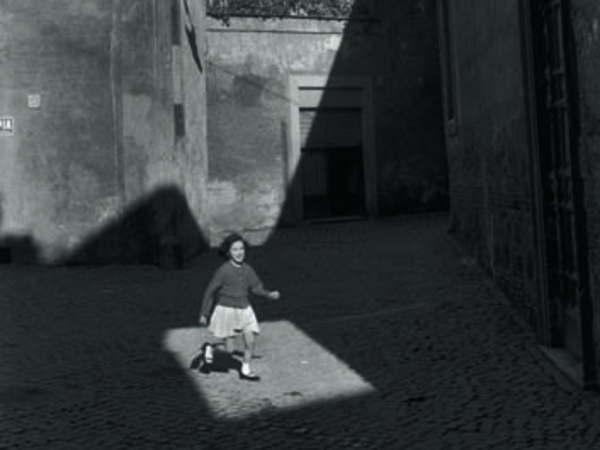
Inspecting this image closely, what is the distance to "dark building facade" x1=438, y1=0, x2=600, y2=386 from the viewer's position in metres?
4.74

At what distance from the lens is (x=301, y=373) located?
18.5 feet

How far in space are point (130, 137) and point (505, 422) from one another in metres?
8.73

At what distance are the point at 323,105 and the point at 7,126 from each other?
8355 mm

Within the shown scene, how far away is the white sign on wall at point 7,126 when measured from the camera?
38.4 ft

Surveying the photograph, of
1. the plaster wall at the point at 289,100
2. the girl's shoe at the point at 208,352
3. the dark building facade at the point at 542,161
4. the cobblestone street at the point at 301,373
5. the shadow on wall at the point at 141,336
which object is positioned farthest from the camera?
the plaster wall at the point at 289,100

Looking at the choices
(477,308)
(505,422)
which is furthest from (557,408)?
(477,308)

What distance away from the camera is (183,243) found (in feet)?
41.1

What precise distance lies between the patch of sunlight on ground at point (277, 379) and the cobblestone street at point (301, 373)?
2 centimetres

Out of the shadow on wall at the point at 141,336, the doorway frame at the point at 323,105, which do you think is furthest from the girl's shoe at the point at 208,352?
the doorway frame at the point at 323,105

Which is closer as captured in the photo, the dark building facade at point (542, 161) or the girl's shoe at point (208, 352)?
the dark building facade at point (542, 161)

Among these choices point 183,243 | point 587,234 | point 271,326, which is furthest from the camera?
point 183,243

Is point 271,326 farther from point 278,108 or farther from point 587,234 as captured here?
point 278,108

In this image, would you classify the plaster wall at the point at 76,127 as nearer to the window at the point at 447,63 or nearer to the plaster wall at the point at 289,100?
the window at the point at 447,63

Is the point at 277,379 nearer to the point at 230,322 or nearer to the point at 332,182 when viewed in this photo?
the point at 230,322
